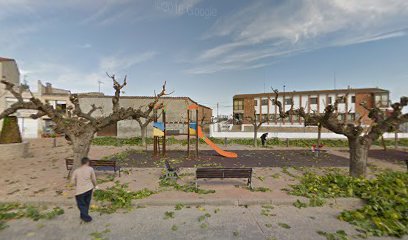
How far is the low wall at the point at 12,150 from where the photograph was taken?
12.1 m

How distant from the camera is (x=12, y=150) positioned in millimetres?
12406

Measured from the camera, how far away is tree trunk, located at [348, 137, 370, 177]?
7.83m

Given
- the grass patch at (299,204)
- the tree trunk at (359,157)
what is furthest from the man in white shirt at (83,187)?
the tree trunk at (359,157)

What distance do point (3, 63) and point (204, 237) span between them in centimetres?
3724

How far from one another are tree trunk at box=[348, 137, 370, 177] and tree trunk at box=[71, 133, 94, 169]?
1107 cm

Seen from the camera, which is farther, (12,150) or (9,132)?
(9,132)

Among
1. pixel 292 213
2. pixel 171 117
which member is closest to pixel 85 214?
pixel 292 213

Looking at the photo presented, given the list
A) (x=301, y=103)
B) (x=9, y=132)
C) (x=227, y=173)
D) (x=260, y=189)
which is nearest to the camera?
(x=260, y=189)

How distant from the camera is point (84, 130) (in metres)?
7.80

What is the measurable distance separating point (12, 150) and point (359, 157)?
19.5m

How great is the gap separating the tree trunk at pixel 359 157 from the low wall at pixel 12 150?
1925 centimetres

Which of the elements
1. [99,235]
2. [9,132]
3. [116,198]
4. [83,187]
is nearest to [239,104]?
[9,132]

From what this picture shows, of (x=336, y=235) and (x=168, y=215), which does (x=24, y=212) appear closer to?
(x=168, y=215)

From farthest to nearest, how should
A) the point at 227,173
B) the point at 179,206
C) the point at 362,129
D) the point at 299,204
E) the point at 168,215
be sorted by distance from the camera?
1. the point at 362,129
2. the point at 227,173
3. the point at 299,204
4. the point at 179,206
5. the point at 168,215
